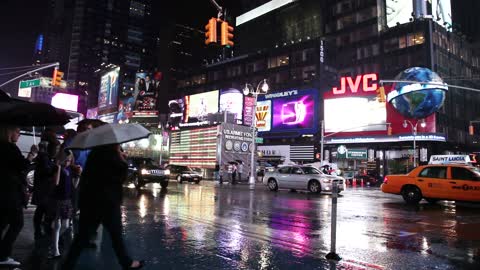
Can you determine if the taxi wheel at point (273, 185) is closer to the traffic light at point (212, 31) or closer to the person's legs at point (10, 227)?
the traffic light at point (212, 31)

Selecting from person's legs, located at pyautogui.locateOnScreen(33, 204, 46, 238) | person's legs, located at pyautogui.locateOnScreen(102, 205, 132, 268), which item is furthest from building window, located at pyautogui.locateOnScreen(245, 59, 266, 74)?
person's legs, located at pyautogui.locateOnScreen(102, 205, 132, 268)

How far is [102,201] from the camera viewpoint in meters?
4.64

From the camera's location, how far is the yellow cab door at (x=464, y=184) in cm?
1463

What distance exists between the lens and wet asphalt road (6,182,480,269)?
5.87 m

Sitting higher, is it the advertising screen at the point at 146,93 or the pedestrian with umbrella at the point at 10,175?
the advertising screen at the point at 146,93

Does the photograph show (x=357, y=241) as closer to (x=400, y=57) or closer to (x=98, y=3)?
(x=400, y=57)

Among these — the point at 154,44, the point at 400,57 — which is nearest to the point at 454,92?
the point at 400,57

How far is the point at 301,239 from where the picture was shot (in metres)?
7.84

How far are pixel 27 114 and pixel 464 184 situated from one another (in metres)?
14.9

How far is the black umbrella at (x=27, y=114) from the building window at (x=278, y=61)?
73.8 meters

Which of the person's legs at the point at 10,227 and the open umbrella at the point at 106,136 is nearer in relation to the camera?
the open umbrella at the point at 106,136

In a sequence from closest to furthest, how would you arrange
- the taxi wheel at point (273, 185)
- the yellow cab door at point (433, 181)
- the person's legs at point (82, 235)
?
the person's legs at point (82, 235) < the yellow cab door at point (433, 181) < the taxi wheel at point (273, 185)

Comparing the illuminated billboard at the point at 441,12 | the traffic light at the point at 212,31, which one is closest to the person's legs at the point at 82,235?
the traffic light at the point at 212,31

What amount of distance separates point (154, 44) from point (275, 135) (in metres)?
126
